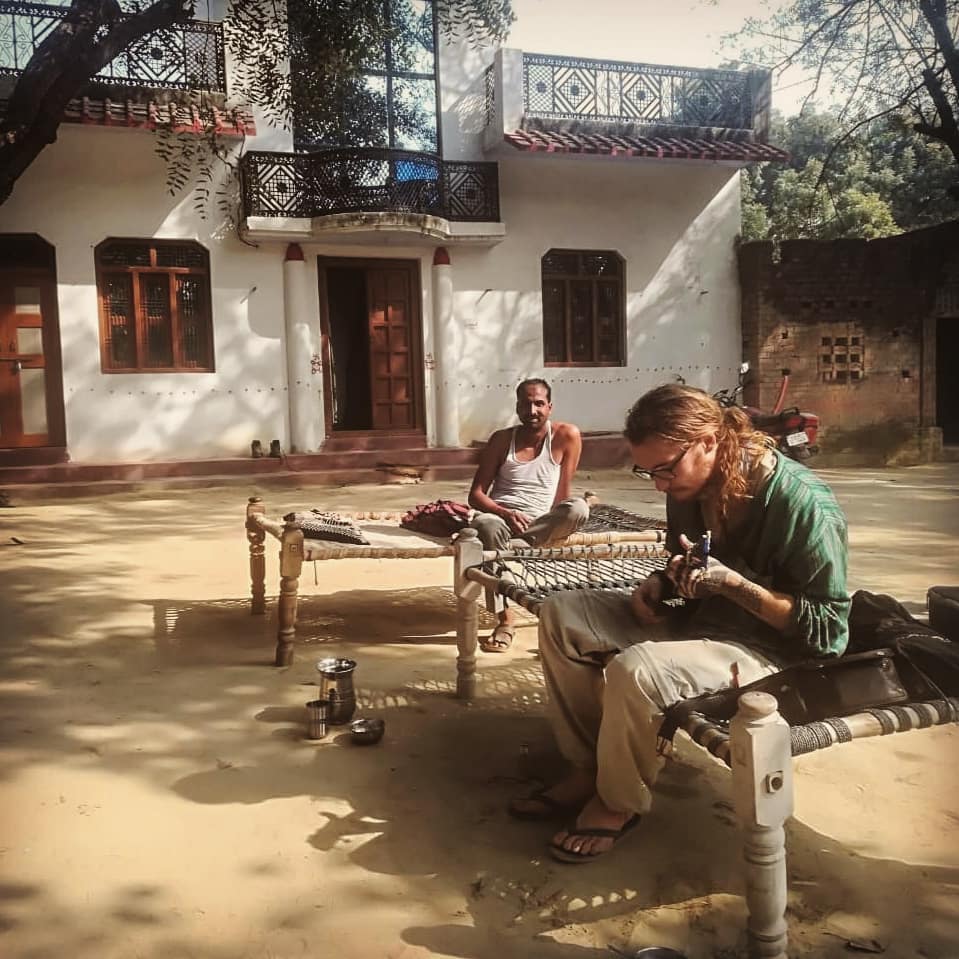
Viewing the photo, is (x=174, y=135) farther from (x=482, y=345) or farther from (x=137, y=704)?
(x=137, y=704)

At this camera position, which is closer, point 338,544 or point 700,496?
point 700,496

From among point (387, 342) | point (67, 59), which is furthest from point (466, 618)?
point (387, 342)

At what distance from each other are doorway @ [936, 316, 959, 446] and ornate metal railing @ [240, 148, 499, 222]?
887 cm

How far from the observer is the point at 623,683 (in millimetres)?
2033

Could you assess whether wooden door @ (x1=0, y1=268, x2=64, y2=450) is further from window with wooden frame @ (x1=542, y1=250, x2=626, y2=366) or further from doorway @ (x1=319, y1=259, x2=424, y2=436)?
window with wooden frame @ (x1=542, y1=250, x2=626, y2=366)

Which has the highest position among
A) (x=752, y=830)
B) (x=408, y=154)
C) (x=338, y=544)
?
(x=408, y=154)

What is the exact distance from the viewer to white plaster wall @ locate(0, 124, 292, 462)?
1064 cm

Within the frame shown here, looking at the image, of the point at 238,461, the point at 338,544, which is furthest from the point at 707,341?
the point at 338,544

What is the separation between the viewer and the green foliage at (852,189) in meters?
16.0

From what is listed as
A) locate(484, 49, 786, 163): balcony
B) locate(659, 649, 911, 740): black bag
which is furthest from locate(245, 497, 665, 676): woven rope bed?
locate(484, 49, 786, 163): balcony

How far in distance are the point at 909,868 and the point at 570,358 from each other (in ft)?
36.1

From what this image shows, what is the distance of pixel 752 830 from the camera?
1694mm

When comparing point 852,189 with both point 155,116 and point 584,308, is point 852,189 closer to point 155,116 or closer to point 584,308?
point 584,308

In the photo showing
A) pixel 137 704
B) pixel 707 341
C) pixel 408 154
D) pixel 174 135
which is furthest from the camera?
pixel 707 341
